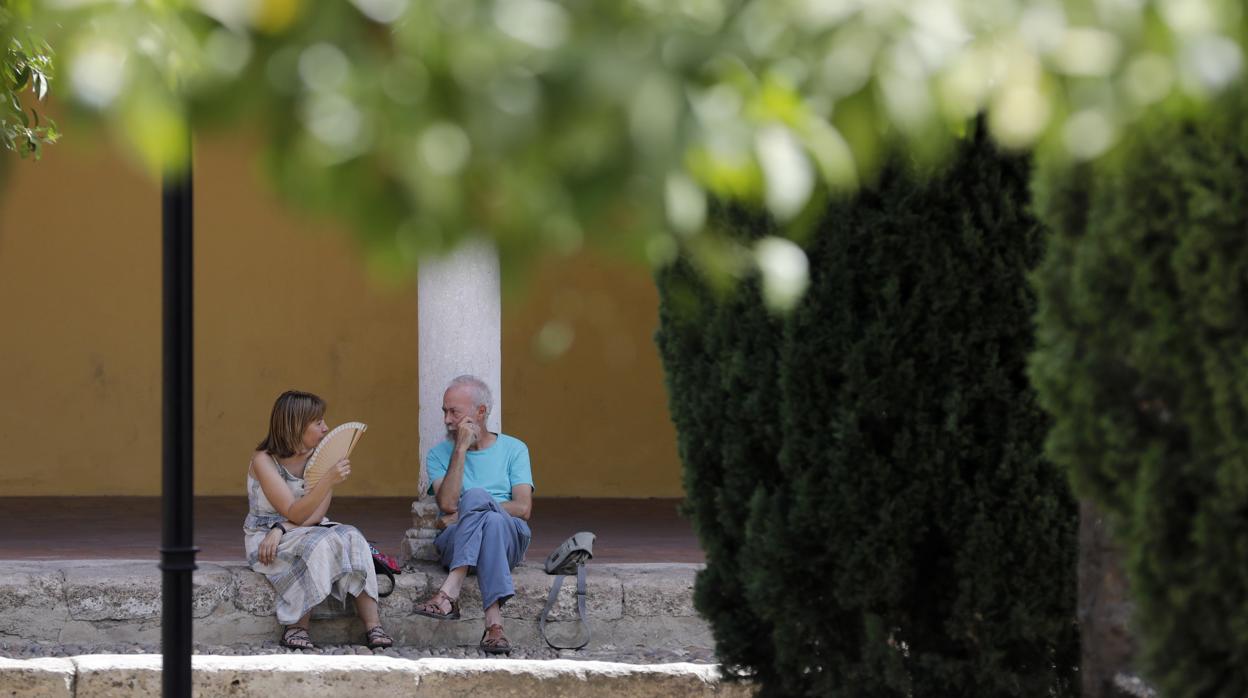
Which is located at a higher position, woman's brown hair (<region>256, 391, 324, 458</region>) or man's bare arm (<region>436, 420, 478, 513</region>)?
woman's brown hair (<region>256, 391, 324, 458</region>)

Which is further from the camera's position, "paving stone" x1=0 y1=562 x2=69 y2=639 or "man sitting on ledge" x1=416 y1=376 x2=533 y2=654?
"man sitting on ledge" x1=416 y1=376 x2=533 y2=654

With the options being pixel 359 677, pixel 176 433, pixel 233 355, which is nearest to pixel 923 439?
pixel 176 433

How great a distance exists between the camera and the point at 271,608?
6.41 meters

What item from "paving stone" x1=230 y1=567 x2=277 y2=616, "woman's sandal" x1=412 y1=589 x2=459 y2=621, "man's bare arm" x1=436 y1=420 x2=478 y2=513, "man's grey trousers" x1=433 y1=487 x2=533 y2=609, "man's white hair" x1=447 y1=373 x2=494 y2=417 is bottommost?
"woman's sandal" x1=412 y1=589 x2=459 y2=621

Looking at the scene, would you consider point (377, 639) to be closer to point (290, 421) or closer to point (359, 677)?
point (290, 421)

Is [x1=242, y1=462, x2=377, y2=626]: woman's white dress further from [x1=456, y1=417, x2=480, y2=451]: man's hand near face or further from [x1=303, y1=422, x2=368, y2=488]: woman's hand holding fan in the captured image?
[x1=456, y1=417, x2=480, y2=451]: man's hand near face

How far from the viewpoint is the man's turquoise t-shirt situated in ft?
22.4

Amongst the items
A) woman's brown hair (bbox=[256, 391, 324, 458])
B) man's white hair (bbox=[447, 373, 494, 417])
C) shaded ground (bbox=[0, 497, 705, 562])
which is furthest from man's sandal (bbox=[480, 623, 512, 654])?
shaded ground (bbox=[0, 497, 705, 562])

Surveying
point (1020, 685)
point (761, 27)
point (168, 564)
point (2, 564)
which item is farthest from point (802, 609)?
point (2, 564)

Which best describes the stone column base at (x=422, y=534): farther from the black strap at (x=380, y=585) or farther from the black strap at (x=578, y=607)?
the black strap at (x=578, y=607)

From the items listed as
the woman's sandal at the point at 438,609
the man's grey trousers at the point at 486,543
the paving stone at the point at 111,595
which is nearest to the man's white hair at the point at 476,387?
the man's grey trousers at the point at 486,543

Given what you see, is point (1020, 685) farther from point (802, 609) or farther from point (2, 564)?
point (2, 564)

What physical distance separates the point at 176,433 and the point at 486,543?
352 cm

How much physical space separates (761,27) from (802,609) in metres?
2.64
